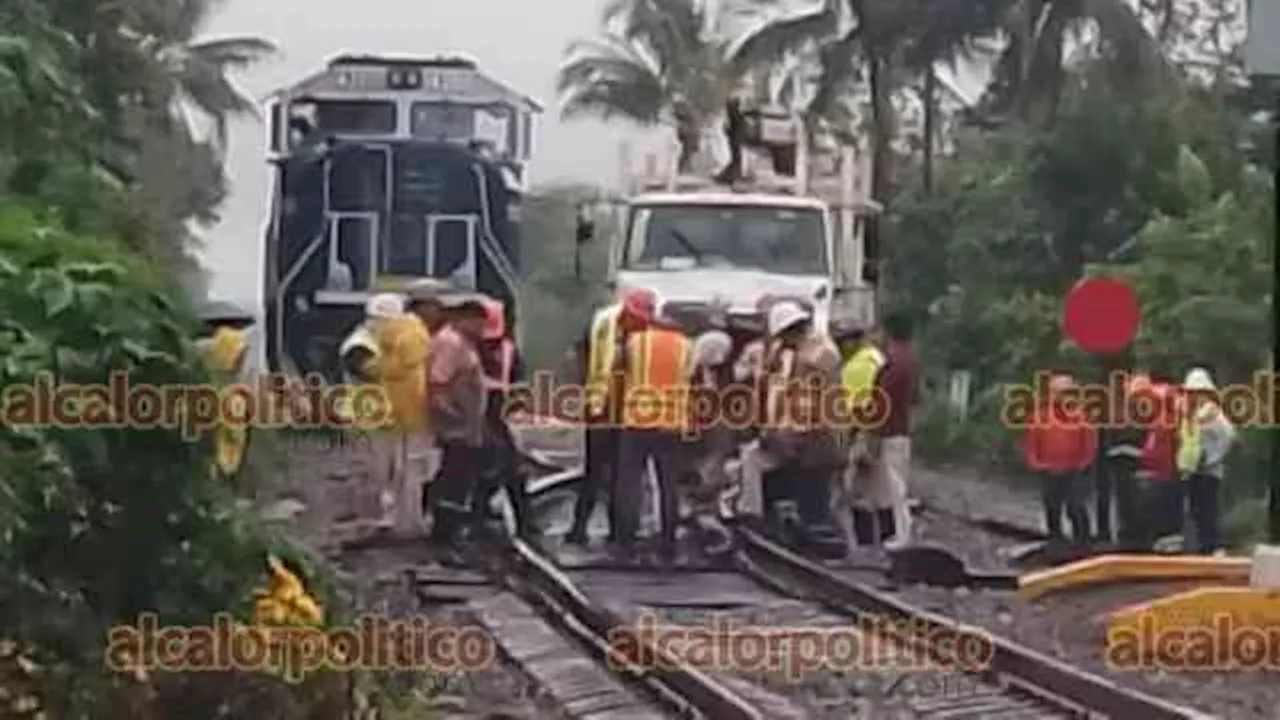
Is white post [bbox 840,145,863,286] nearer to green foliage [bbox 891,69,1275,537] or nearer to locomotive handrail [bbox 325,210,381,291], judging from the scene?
green foliage [bbox 891,69,1275,537]

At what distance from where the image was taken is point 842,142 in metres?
10.0

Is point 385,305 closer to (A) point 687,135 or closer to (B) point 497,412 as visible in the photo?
(B) point 497,412

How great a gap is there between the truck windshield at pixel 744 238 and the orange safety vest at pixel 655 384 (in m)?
1.02

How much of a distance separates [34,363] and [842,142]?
15.9 ft

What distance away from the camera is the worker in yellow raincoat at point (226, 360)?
6.54 metres

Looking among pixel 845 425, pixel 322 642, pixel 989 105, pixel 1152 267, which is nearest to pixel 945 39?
pixel 989 105

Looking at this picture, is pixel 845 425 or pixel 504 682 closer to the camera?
pixel 504 682

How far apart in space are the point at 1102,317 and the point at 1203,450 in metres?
0.64

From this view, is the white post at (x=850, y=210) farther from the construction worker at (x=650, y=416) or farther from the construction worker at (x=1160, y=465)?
the construction worker at (x=650, y=416)

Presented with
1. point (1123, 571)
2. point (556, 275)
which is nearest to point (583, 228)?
point (556, 275)

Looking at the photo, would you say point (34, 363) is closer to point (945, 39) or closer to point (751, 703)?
point (751, 703)

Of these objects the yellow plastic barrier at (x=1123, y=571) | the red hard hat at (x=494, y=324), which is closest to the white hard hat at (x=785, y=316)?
the yellow plastic barrier at (x=1123, y=571)

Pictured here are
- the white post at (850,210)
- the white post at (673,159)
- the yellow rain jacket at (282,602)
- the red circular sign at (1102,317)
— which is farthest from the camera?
the white post at (850,210)

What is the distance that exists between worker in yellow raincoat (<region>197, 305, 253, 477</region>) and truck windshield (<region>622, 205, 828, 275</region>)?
247 centimetres
